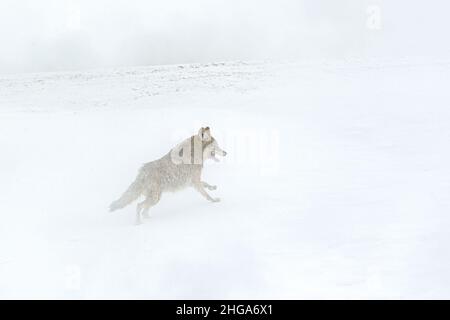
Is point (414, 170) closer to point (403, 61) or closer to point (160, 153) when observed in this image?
point (160, 153)

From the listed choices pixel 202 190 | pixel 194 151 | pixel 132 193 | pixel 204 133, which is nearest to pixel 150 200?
pixel 132 193

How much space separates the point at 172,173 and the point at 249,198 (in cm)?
176

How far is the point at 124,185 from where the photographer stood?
533 inches

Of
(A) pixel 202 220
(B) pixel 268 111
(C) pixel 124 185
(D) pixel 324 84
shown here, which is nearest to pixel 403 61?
(D) pixel 324 84

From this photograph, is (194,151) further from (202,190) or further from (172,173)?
(202,190)

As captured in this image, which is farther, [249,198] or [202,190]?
[249,198]

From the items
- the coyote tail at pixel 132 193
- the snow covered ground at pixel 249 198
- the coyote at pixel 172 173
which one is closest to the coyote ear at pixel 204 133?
the coyote at pixel 172 173

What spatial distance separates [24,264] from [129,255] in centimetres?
172

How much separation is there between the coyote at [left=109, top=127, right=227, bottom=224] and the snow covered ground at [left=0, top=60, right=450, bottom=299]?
459 mm

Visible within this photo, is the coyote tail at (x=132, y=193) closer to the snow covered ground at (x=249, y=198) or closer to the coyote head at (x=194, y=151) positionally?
the snow covered ground at (x=249, y=198)

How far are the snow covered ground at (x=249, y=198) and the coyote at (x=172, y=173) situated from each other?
459mm

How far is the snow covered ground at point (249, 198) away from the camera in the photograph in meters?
6.95

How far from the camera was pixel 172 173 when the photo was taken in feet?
33.6

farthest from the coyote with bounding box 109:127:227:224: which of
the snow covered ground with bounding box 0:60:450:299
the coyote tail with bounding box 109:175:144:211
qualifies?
the snow covered ground with bounding box 0:60:450:299
